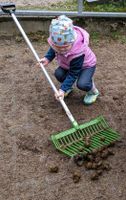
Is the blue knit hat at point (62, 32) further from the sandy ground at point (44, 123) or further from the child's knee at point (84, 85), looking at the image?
the sandy ground at point (44, 123)

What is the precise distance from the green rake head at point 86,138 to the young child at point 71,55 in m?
0.40

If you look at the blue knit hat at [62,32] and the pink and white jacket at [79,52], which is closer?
the blue knit hat at [62,32]

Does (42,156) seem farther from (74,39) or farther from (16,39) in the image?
(16,39)

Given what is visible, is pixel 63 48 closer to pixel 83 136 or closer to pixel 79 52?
pixel 79 52

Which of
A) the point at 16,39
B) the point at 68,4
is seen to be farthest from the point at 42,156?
the point at 68,4

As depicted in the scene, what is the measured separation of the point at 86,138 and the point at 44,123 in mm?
634

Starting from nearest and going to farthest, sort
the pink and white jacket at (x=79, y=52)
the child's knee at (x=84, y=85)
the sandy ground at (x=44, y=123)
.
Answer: the sandy ground at (x=44, y=123) < the pink and white jacket at (x=79, y=52) < the child's knee at (x=84, y=85)

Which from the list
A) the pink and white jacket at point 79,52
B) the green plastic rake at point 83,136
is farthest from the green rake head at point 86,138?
the pink and white jacket at point 79,52

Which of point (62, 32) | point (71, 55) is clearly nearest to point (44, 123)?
point (71, 55)

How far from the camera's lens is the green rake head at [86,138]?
3930mm

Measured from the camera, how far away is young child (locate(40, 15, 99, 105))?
158 inches

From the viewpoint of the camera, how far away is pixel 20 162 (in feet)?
12.9

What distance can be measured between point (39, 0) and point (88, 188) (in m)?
3.89

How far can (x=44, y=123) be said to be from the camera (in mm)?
4461
